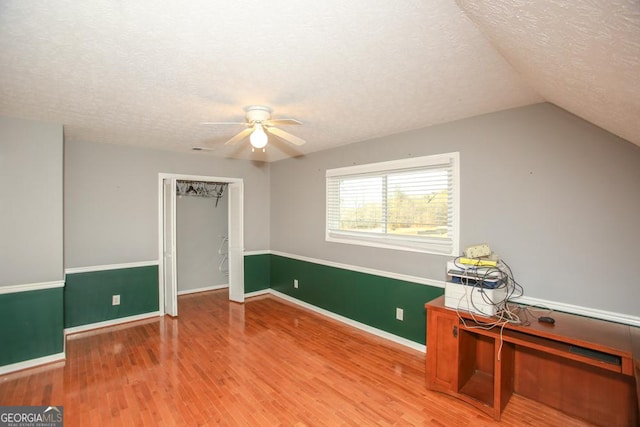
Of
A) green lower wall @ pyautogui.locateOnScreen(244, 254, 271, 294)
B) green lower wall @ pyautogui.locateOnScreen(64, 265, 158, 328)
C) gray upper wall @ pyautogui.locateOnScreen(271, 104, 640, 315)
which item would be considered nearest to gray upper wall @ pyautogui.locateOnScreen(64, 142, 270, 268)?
green lower wall @ pyautogui.locateOnScreen(64, 265, 158, 328)

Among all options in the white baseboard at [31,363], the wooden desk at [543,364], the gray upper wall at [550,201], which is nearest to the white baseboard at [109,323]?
the white baseboard at [31,363]

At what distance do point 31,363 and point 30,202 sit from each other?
162cm

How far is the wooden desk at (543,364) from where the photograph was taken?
6.17ft

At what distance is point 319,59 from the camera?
180 cm

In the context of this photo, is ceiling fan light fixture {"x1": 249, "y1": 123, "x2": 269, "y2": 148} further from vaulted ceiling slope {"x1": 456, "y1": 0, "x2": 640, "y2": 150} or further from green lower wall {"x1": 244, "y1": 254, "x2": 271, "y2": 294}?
green lower wall {"x1": 244, "y1": 254, "x2": 271, "y2": 294}

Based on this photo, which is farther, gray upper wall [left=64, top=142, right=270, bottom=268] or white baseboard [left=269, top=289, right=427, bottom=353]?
gray upper wall [left=64, top=142, right=270, bottom=268]

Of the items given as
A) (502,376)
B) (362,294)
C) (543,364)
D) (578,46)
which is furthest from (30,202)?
(543,364)

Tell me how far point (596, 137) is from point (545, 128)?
13.3 inches

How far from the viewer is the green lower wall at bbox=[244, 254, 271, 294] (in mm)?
5215

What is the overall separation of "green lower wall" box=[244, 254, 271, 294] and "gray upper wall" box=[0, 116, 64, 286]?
261 cm

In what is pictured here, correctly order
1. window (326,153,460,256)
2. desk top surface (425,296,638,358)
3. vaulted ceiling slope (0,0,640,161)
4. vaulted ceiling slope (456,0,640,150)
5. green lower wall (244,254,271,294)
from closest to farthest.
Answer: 1. vaulted ceiling slope (456,0,640,150)
2. vaulted ceiling slope (0,0,640,161)
3. desk top surface (425,296,638,358)
4. window (326,153,460,256)
5. green lower wall (244,254,271,294)

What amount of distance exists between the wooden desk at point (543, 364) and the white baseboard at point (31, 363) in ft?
12.3

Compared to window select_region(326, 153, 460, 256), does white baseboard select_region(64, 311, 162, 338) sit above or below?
below

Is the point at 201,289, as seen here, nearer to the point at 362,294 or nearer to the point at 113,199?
the point at 113,199
